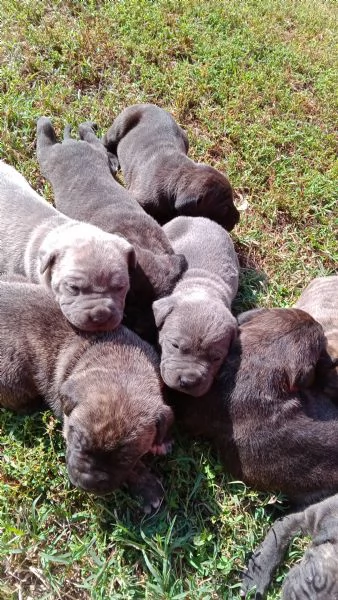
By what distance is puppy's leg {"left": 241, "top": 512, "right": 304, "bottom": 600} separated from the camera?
4816mm

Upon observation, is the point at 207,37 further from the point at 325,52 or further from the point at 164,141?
the point at 164,141

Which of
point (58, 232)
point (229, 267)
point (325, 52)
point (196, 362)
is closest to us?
point (196, 362)

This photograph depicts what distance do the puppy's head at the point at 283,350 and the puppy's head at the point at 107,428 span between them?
1.07 m

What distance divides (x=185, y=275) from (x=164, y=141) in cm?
223

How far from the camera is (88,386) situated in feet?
15.0

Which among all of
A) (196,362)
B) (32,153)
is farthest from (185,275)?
(32,153)

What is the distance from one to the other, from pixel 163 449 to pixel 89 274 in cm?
175

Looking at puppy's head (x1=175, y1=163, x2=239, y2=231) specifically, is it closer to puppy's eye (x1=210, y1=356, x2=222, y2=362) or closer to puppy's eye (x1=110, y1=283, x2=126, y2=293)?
puppy's eye (x1=110, y1=283, x2=126, y2=293)

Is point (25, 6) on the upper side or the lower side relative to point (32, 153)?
upper

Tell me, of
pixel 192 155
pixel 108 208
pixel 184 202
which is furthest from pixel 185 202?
pixel 192 155

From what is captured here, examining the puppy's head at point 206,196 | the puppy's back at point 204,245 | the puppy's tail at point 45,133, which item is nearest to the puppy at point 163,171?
the puppy's head at point 206,196

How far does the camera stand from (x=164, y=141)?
7.32m

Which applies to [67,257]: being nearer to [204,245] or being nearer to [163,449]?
[204,245]

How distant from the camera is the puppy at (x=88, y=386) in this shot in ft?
14.1
